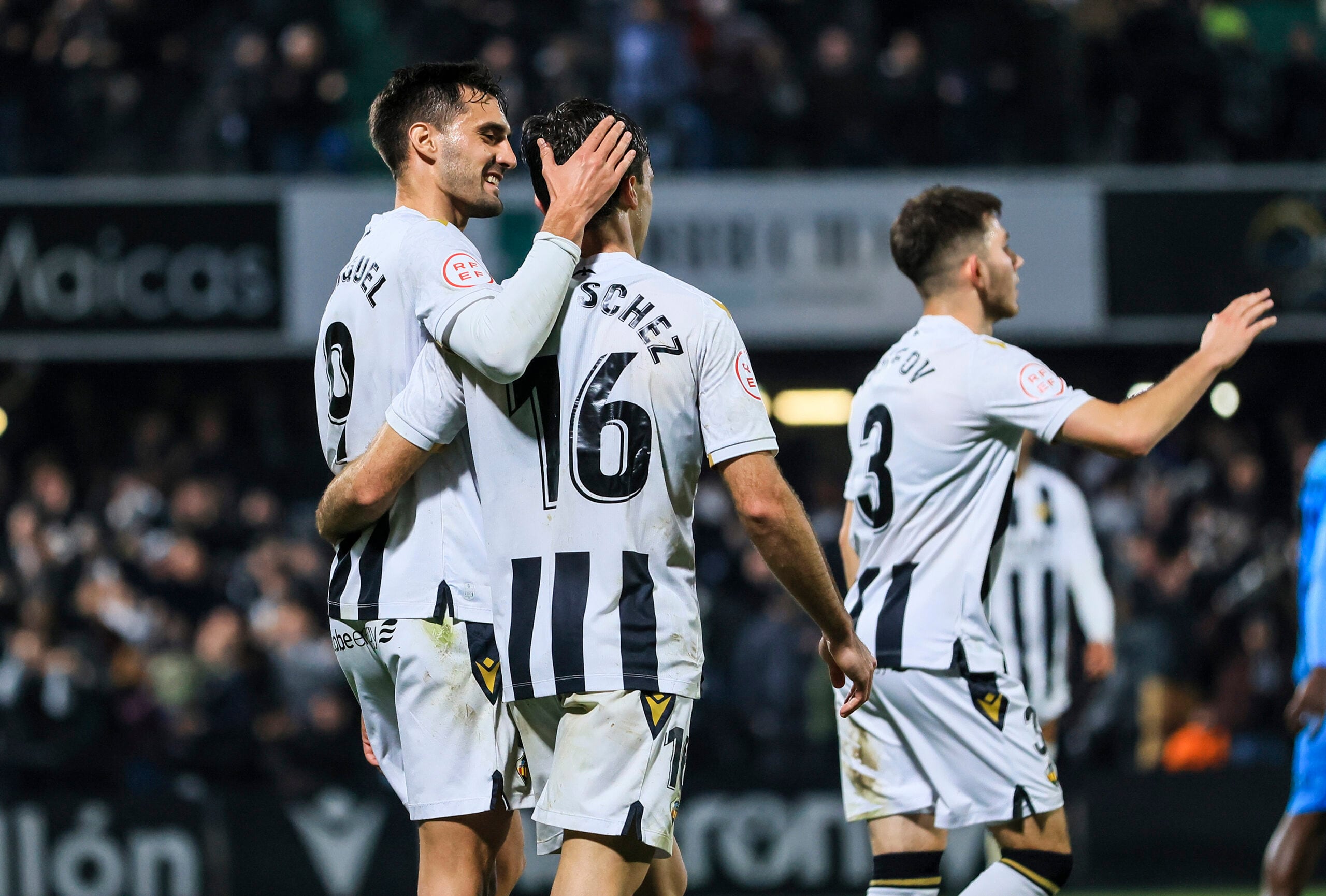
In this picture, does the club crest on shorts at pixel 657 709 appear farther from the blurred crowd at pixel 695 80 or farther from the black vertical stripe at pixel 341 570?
the blurred crowd at pixel 695 80

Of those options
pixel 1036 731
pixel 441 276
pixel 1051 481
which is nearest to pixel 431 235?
pixel 441 276

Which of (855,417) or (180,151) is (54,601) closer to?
(180,151)

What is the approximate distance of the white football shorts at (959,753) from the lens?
490 centimetres

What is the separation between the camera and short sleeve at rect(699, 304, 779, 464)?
3725 millimetres

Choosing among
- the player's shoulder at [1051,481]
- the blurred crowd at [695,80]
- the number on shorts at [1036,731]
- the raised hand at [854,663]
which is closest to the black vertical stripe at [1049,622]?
the player's shoulder at [1051,481]

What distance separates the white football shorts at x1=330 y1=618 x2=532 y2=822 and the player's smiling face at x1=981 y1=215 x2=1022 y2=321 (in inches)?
77.8

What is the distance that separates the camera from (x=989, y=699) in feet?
16.2

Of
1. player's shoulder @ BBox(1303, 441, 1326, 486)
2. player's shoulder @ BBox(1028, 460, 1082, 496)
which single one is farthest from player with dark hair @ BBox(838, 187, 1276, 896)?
player's shoulder @ BBox(1028, 460, 1082, 496)

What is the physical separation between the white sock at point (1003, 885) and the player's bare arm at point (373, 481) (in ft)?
6.66

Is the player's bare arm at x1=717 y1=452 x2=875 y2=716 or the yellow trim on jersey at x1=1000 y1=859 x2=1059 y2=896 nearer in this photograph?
the player's bare arm at x1=717 y1=452 x2=875 y2=716

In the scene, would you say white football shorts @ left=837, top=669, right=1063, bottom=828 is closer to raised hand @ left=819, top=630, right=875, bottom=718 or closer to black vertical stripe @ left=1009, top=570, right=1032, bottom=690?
raised hand @ left=819, top=630, right=875, bottom=718

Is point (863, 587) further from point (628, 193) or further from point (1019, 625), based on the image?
point (1019, 625)

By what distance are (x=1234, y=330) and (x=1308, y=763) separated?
7.55ft

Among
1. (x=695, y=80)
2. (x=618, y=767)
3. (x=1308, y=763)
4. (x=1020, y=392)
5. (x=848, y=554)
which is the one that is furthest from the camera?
(x=695, y=80)
